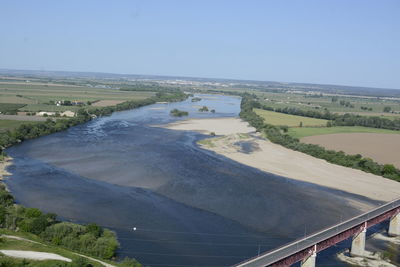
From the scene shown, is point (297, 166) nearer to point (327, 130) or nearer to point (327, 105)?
point (327, 130)

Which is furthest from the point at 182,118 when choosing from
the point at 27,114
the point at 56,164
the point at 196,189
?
the point at 196,189

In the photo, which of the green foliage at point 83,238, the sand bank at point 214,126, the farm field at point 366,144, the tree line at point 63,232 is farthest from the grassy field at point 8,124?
the farm field at point 366,144

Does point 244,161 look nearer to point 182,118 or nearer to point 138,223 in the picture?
point 138,223

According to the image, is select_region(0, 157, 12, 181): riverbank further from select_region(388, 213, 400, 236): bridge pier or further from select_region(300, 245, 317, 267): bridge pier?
select_region(388, 213, 400, 236): bridge pier

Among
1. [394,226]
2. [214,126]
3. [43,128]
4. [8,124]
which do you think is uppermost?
[214,126]

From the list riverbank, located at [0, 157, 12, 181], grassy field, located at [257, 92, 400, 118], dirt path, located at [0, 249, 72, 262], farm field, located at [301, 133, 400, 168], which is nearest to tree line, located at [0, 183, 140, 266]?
dirt path, located at [0, 249, 72, 262]

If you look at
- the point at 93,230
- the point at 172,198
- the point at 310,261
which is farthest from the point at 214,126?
the point at 310,261
